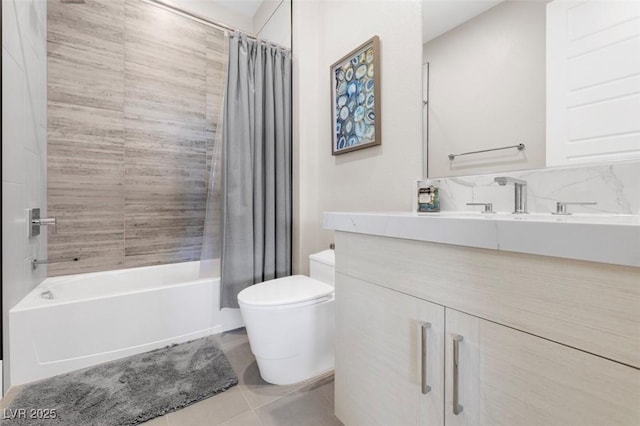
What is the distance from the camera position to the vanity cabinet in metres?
0.46

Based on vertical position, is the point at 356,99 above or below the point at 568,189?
above

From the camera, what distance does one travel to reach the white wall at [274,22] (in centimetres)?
215

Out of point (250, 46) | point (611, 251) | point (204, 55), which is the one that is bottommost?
point (611, 251)

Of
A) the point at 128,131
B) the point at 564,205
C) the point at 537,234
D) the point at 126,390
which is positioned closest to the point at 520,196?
the point at 564,205

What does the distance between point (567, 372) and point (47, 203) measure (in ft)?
8.87

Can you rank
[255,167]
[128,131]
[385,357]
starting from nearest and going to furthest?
1. [385,357]
2. [255,167]
3. [128,131]

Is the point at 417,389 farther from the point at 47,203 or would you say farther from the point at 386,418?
the point at 47,203

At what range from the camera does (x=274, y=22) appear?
2328 millimetres

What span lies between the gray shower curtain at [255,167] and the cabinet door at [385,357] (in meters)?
1.04

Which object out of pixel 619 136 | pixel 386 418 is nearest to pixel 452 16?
pixel 619 136

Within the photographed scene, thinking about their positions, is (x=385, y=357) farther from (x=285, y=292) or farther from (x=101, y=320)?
(x=101, y=320)

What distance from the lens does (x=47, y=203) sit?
73.7 inches

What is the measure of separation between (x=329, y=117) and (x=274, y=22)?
1084 millimetres

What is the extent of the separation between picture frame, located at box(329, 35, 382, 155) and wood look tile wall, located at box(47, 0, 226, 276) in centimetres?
93
